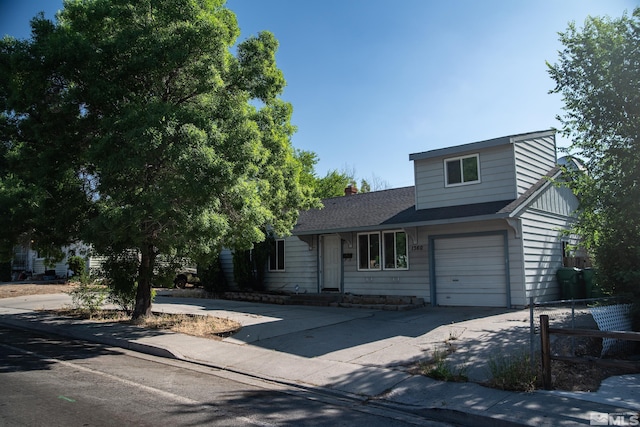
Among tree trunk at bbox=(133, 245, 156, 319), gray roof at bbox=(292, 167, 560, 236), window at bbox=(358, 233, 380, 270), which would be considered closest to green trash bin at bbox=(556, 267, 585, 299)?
gray roof at bbox=(292, 167, 560, 236)

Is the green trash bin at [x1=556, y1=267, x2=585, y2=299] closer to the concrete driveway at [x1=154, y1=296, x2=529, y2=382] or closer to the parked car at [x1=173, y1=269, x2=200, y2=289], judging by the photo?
the concrete driveway at [x1=154, y1=296, x2=529, y2=382]

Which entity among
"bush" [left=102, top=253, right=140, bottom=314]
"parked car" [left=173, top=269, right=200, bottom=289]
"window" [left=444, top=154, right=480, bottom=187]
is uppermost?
"window" [left=444, top=154, right=480, bottom=187]

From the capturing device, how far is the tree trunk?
485 inches

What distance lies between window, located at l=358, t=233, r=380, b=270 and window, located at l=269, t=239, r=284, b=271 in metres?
4.21

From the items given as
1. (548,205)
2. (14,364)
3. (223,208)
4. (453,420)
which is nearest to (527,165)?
(548,205)

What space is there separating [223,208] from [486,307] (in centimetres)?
857

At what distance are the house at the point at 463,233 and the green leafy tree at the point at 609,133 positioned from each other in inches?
87.4

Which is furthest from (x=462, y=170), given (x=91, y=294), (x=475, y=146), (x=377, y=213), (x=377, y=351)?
(x=91, y=294)

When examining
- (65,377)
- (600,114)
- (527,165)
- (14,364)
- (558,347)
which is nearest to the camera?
(65,377)

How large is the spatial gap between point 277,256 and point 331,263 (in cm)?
308

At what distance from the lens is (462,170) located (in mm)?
15391

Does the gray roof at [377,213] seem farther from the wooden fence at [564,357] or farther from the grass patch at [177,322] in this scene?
the wooden fence at [564,357]

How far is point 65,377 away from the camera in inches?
275

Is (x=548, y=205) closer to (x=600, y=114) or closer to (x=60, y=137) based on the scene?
(x=600, y=114)
